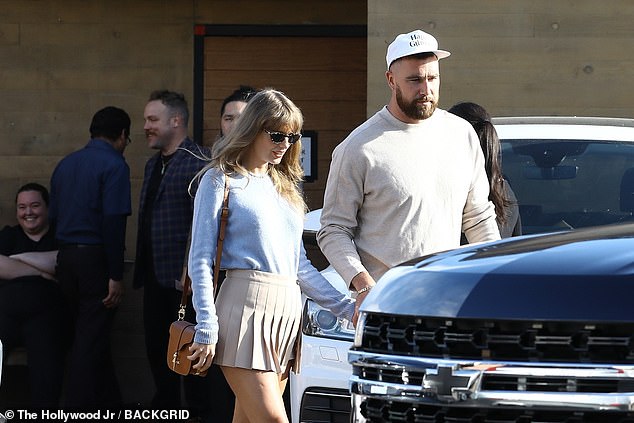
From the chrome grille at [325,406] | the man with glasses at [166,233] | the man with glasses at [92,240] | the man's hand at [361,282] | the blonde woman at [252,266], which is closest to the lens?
the man's hand at [361,282]

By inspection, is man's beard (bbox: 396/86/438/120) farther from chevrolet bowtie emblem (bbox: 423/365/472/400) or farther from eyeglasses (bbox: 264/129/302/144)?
chevrolet bowtie emblem (bbox: 423/365/472/400)

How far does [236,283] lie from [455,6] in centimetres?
433

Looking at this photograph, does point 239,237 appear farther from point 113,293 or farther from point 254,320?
point 113,293

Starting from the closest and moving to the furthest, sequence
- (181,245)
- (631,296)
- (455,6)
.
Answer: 1. (631,296)
2. (181,245)
3. (455,6)

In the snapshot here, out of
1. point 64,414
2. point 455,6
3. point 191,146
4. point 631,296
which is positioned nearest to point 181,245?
point 191,146

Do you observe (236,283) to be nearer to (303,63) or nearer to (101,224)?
(101,224)

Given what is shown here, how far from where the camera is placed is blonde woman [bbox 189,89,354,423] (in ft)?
16.9

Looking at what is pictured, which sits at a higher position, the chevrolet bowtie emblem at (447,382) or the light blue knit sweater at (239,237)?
the light blue knit sweater at (239,237)

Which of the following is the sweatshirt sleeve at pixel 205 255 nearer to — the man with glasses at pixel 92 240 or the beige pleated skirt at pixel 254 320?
the beige pleated skirt at pixel 254 320

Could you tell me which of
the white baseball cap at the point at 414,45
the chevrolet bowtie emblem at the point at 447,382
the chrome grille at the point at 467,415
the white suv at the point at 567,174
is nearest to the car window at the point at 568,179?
the white suv at the point at 567,174

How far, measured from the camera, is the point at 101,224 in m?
9.15

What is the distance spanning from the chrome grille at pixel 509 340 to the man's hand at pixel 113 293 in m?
6.14

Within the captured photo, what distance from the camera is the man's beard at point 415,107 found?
5305mm

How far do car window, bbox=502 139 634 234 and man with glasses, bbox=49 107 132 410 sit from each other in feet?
10.4
